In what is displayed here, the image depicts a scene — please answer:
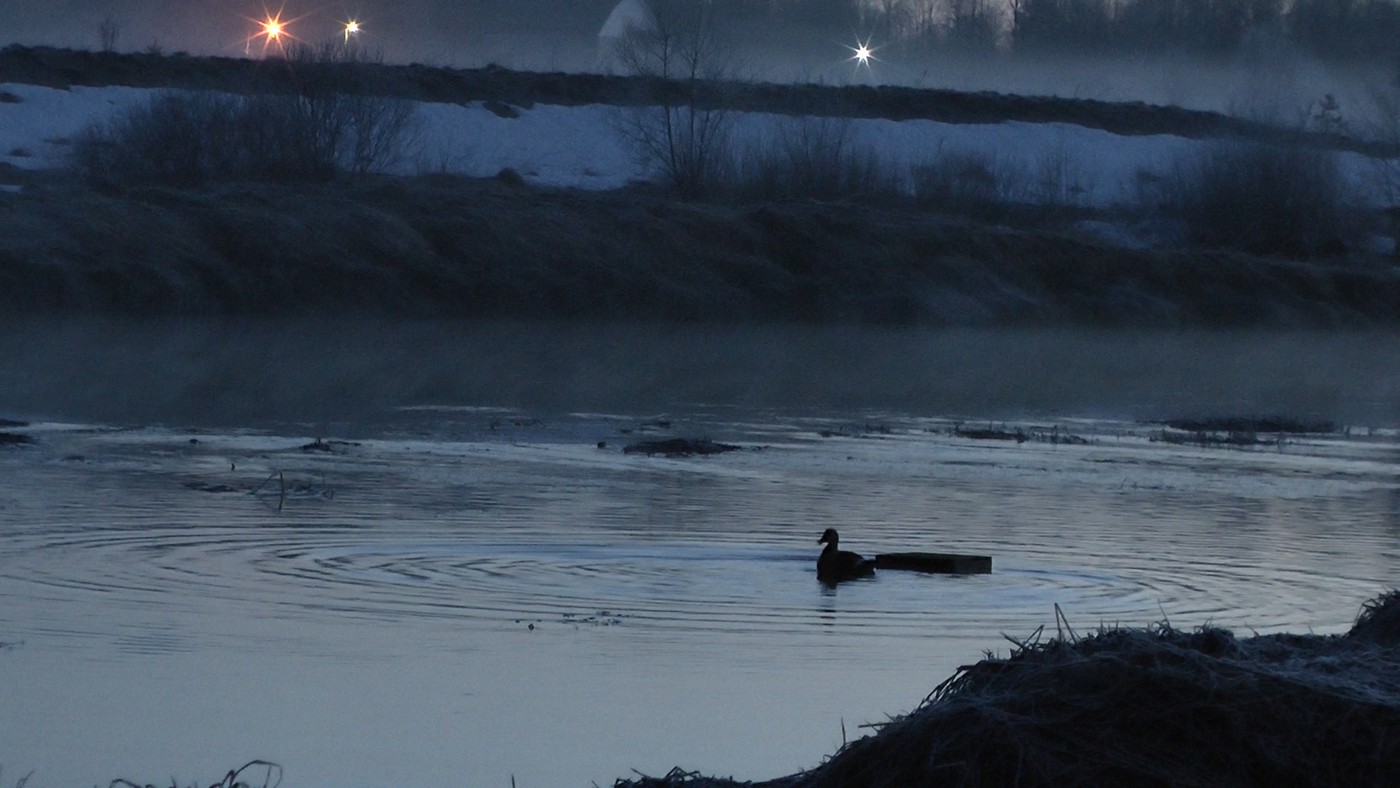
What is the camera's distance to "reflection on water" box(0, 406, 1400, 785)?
8578 millimetres

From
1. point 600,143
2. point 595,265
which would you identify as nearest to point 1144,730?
point 595,265

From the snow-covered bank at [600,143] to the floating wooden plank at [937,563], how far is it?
59.3m

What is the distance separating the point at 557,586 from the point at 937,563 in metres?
2.58

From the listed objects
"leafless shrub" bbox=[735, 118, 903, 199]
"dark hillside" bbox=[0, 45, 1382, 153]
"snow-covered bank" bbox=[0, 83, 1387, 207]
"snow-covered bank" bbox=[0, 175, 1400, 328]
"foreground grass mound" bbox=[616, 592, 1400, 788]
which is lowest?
"foreground grass mound" bbox=[616, 592, 1400, 788]

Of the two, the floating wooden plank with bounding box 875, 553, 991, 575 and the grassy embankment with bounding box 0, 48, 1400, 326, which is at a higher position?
the grassy embankment with bounding box 0, 48, 1400, 326

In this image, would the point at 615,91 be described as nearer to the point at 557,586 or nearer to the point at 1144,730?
the point at 557,586

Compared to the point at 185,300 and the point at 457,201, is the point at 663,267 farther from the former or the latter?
the point at 185,300

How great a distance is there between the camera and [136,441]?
21.7 m

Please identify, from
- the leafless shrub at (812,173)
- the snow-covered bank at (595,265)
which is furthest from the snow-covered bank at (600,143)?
the snow-covered bank at (595,265)

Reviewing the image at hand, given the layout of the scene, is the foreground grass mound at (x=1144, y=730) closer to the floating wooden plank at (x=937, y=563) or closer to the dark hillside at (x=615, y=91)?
the floating wooden plank at (x=937, y=563)

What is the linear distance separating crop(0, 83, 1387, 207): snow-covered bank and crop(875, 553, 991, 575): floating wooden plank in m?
59.3

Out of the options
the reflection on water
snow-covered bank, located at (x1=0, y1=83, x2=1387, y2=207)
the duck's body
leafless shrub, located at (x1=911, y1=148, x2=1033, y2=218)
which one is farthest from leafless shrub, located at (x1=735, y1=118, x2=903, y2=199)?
the duck's body

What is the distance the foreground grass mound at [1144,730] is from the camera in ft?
18.3

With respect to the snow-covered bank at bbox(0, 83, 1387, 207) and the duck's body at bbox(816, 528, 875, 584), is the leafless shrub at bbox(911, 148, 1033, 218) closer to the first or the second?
the snow-covered bank at bbox(0, 83, 1387, 207)
